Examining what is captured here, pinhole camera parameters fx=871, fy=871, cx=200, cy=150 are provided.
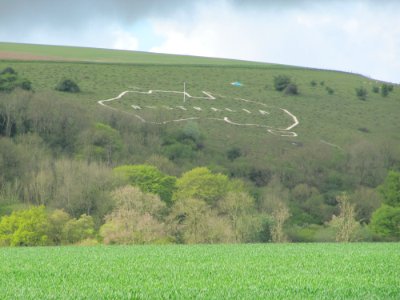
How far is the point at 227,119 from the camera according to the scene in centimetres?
14262

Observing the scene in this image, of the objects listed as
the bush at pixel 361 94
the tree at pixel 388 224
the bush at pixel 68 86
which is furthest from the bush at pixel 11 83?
the tree at pixel 388 224

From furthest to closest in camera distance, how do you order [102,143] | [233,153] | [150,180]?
[233,153] < [102,143] < [150,180]

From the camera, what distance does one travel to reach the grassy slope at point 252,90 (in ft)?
436

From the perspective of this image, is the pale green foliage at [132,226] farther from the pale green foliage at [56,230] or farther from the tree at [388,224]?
the tree at [388,224]

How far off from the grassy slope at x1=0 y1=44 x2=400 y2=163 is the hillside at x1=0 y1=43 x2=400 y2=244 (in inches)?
8.5

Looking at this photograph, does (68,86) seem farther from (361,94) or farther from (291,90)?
(361,94)

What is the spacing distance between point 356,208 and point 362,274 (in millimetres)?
75233

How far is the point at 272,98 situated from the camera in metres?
156

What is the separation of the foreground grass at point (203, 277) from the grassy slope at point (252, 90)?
89536 millimetres

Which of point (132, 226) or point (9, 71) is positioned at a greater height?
point (9, 71)

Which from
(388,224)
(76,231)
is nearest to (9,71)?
(76,231)

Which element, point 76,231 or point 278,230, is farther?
point 278,230

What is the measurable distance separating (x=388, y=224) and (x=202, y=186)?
2274 cm

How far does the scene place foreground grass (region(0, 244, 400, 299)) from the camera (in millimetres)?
23578
